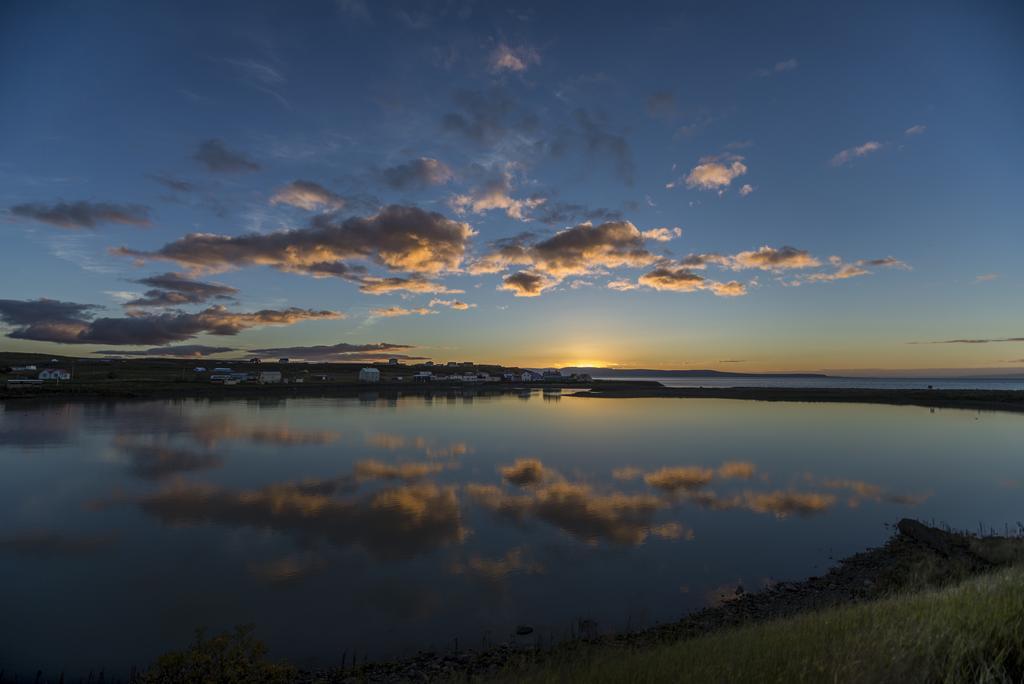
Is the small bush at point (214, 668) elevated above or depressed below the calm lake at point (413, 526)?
above

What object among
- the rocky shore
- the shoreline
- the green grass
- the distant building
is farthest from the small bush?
the distant building

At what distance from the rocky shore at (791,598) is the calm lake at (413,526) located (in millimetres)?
680

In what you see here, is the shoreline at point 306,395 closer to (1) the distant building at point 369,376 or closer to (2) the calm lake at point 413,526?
(1) the distant building at point 369,376

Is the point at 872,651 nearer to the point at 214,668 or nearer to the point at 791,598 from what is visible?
the point at 791,598

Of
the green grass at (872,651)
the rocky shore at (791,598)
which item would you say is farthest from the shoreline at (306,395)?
the green grass at (872,651)

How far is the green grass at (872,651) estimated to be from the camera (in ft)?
16.9

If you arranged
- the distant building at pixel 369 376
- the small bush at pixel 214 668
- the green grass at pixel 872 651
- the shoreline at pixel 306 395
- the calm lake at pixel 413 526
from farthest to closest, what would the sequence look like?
the distant building at pixel 369 376 < the shoreline at pixel 306 395 < the calm lake at pixel 413 526 < the small bush at pixel 214 668 < the green grass at pixel 872 651

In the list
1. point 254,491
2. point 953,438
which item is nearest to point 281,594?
point 254,491

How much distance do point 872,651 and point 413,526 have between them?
51.3 ft

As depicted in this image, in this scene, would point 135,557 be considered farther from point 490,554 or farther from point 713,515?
point 713,515

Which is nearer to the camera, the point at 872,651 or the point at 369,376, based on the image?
the point at 872,651

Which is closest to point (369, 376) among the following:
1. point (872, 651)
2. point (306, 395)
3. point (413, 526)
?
point (306, 395)

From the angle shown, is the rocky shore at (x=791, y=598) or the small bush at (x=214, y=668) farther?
the rocky shore at (x=791, y=598)

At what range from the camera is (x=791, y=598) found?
41.6 ft
